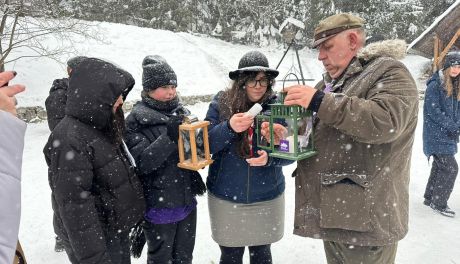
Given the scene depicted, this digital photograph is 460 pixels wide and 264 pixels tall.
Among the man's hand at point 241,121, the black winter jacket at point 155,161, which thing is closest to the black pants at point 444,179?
the man's hand at point 241,121

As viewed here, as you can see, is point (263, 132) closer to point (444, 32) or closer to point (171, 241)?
point (171, 241)

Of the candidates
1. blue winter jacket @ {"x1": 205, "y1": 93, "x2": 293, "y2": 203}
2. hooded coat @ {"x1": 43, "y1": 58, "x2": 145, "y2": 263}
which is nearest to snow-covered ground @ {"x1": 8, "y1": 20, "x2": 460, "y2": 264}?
blue winter jacket @ {"x1": 205, "y1": 93, "x2": 293, "y2": 203}

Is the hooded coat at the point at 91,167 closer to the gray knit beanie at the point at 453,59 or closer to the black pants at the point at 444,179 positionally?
the gray knit beanie at the point at 453,59

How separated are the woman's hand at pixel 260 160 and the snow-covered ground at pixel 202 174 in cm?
181

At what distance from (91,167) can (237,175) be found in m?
1.15

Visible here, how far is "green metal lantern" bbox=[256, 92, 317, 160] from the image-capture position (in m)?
2.11

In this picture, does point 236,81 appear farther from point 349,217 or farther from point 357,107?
point 349,217

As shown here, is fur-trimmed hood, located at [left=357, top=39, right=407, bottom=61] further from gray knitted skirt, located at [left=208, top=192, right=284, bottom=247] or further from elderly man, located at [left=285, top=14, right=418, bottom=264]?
gray knitted skirt, located at [left=208, top=192, right=284, bottom=247]

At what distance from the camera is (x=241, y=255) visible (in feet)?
9.79

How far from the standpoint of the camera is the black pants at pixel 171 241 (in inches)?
110

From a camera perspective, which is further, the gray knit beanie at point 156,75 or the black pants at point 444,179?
the black pants at point 444,179

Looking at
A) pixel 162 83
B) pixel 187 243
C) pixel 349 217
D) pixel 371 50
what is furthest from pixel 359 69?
pixel 187 243

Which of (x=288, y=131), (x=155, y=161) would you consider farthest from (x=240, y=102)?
(x=155, y=161)

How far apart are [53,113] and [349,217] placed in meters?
3.07
